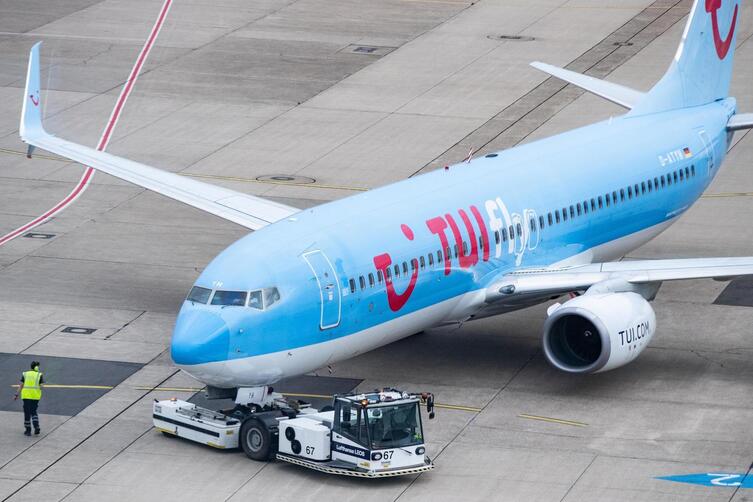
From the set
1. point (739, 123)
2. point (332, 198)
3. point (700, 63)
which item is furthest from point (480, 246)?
point (332, 198)

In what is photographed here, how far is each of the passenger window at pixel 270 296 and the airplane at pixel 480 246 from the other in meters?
0.03

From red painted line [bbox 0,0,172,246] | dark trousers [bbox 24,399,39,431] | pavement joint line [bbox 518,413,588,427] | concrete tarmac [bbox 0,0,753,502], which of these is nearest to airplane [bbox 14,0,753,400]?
pavement joint line [bbox 518,413,588,427]

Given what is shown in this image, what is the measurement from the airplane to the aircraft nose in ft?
0.10

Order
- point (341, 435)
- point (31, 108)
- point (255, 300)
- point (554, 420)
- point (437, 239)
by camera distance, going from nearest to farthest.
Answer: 1. point (341, 435)
2. point (255, 300)
3. point (554, 420)
4. point (437, 239)
5. point (31, 108)

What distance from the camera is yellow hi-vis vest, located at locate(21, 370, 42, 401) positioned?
1330 inches

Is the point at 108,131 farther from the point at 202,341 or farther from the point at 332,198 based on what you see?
the point at 202,341

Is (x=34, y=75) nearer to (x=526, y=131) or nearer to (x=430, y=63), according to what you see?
(x=526, y=131)

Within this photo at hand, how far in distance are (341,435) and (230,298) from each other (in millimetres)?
3855

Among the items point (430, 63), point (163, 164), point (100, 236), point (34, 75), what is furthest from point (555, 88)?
point (34, 75)

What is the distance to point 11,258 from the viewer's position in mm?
46094

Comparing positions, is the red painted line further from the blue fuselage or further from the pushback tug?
the pushback tug

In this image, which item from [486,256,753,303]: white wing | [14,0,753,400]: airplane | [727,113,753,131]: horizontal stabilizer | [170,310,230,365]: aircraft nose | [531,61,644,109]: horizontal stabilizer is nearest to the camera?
[170,310,230,365]: aircraft nose

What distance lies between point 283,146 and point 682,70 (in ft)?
54.8

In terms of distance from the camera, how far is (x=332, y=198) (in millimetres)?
51688
